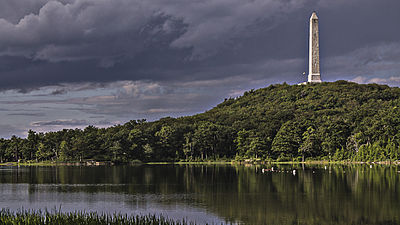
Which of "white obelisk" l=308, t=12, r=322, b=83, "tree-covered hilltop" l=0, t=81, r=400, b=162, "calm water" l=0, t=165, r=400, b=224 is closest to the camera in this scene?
"calm water" l=0, t=165, r=400, b=224

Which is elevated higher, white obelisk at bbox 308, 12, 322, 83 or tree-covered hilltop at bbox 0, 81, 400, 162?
white obelisk at bbox 308, 12, 322, 83

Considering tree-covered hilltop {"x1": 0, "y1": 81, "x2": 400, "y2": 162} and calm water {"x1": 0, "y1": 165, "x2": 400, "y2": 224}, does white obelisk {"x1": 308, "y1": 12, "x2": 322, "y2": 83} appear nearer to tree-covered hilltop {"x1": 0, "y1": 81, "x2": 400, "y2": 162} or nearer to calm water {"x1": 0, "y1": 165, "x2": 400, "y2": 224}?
tree-covered hilltop {"x1": 0, "y1": 81, "x2": 400, "y2": 162}

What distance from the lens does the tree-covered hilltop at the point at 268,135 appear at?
10462 cm

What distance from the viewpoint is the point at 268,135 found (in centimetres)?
12081

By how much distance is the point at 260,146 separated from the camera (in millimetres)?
112812

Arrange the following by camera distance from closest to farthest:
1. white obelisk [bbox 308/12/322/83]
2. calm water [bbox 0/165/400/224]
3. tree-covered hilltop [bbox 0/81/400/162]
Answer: calm water [bbox 0/165/400/224] → tree-covered hilltop [bbox 0/81/400/162] → white obelisk [bbox 308/12/322/83]

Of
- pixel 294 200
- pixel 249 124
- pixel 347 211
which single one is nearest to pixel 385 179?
pixel 294 200

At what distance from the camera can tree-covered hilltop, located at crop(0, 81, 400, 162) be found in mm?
104625

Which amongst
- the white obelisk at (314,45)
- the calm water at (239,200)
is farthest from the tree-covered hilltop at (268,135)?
the calm water at (239,200)

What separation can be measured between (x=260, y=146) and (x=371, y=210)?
78.1m

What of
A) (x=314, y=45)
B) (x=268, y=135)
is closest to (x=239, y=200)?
(x=268, y=135)

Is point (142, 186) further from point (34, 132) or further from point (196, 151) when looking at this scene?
point (34, 132)

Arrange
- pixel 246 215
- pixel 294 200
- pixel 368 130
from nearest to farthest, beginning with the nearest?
pixel 246 215 < pixel 294 200 < pixel 368 130

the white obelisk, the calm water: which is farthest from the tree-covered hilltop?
the calm water
